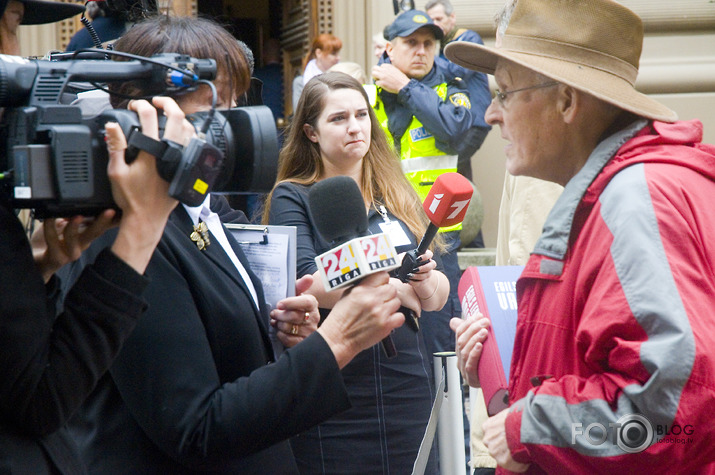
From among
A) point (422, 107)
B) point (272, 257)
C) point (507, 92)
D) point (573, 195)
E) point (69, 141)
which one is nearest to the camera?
point (69, 141)

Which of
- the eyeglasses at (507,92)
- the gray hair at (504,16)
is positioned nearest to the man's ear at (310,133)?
the gray hair at (504,16)

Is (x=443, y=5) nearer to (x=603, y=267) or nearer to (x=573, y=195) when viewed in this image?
(x=573, y=195)

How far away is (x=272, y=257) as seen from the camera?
2.23m

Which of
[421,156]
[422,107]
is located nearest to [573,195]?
[422,107]

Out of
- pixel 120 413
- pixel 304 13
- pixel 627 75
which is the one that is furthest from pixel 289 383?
pixel 304 13

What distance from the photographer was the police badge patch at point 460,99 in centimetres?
502

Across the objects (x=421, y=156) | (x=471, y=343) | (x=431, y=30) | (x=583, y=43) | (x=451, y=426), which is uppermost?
(x=583, y=43)

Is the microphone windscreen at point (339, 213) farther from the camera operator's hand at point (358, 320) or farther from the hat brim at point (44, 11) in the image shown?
the hat brim at point (44, 11)

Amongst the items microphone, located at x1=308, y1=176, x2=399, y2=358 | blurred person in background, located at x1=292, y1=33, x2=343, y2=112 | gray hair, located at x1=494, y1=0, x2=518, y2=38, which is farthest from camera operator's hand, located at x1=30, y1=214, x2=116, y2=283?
blurred person in background, located at x1=292, y1=33, x2=343, y2=112

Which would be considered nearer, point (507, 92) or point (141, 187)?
point (141, 187)

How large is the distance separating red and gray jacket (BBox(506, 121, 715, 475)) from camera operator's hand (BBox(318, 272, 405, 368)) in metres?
0.34

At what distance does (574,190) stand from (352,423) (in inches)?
53.8

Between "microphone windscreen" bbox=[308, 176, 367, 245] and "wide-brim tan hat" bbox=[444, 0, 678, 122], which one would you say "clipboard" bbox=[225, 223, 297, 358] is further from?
"wide-brim tan hat" bbox=[444, 0, 678, 122]

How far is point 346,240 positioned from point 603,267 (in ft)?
1.75
